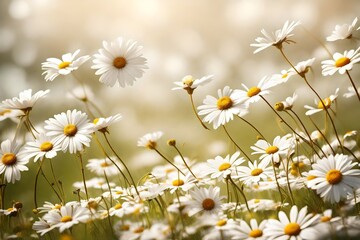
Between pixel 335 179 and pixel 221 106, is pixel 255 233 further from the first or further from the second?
pixel 221 106

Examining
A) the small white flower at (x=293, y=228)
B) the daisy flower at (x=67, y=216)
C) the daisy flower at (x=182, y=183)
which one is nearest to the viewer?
the small white flower at (x=293, y=228)

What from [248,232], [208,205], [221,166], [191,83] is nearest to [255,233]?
[248,232]

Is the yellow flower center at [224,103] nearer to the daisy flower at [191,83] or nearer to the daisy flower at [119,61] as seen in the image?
the daisy flower at [191,83]

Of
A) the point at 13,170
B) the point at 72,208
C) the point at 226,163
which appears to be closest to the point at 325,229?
the point at 226,163

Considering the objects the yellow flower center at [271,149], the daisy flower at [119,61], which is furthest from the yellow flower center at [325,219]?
the daisy flower at [119,61]

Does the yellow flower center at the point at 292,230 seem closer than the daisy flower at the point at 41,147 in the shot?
Yes

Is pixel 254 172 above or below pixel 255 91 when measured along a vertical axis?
below

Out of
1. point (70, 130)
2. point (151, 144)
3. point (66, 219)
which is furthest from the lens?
point (151, 144)
